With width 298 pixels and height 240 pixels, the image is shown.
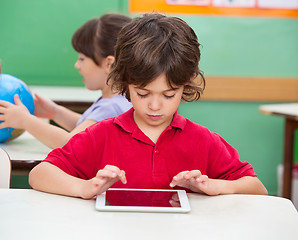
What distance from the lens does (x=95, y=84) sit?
2.17 metres

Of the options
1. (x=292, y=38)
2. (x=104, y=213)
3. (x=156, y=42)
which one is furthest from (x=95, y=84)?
(x=292, y=38)

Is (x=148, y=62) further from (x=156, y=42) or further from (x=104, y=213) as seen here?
(x=104, y=213)

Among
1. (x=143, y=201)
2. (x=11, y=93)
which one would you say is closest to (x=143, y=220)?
(x=143, y=201)

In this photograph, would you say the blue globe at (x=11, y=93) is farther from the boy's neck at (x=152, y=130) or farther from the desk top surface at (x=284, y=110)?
the desk top surface at (x=284, y=110)

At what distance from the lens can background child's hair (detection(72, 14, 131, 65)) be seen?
215cm

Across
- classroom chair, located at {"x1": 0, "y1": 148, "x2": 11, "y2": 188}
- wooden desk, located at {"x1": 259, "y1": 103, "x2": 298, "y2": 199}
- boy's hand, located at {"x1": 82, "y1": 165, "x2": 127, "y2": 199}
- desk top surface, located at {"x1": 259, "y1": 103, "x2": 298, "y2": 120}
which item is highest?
boy's hand, located at {"x1": 82, "y1": 165, "x2": 127, "y2": 199}

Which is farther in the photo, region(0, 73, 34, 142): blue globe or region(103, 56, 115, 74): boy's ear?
region(103, 56, 115, 74): boy's ear

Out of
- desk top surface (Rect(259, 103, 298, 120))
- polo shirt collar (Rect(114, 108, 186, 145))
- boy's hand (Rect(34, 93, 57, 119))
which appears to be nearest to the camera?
polo shirt collar (Rect(114, 108, 186, 145))

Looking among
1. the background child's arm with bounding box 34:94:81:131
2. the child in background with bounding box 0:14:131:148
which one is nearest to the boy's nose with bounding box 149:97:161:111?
the child in background with bounding box 0:14:131:148

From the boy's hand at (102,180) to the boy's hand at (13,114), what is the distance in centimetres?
80

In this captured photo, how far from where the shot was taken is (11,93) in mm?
1914

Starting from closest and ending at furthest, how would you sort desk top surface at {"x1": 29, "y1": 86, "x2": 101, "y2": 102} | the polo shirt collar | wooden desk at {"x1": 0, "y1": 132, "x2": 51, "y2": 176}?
the polo shirt collar, wooden desk at {"x1": 0, "y1": 132, "x2": 51, "y2": 176}, desk top surface at {"x1": 29, "y1": 86, "x2": 101, "y2": 102}

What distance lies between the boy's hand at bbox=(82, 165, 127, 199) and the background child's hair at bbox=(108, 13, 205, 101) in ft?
0.88

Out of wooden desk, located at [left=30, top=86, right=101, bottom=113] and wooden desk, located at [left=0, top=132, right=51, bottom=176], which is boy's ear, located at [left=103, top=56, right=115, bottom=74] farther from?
wooden desk, located at [left=30, top=86, right=101, bottom=113]
